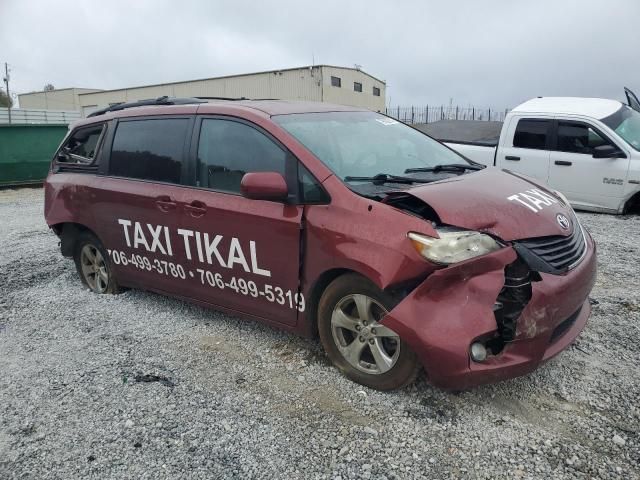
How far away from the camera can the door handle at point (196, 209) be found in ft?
12.1

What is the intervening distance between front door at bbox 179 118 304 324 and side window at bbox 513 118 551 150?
6.01m

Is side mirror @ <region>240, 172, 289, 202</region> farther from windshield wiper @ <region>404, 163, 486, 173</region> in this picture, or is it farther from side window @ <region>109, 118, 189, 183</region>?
side window @ <region>109, 118, 189, 183</region>

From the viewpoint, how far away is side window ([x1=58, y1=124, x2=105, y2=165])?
4770 millimetres

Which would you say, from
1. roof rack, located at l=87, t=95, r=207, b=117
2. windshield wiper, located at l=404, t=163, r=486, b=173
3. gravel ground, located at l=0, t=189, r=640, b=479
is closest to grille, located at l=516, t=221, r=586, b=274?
gravel ground, located at l=0, t=189, r=640, b=479

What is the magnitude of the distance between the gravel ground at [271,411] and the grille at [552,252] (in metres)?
0.75

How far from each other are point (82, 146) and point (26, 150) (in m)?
10.4

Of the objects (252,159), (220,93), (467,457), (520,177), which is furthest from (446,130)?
(220,93)

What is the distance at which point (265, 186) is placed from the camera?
3.13m

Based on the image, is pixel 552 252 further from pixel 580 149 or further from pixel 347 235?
pixel 580 149

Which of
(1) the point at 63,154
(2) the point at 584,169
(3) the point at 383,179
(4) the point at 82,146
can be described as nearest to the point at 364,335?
(3) the point at 383,179

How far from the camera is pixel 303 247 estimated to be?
10.5 feet

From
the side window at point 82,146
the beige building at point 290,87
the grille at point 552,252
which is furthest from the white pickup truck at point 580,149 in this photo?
the beige building at point 290,87

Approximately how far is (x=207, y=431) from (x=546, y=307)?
188cm

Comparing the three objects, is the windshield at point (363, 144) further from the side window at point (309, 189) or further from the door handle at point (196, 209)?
the door handle at point (196, 209)
